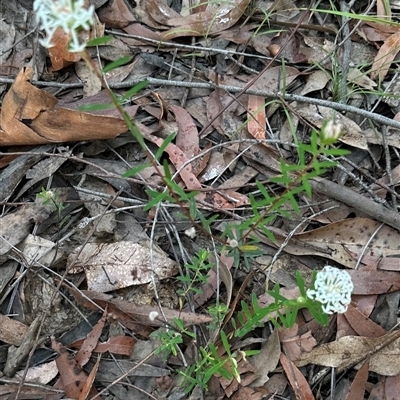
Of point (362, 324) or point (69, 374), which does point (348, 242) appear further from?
point (69, 374)

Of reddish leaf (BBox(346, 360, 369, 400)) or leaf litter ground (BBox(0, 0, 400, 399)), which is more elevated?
leaf litter ground (BBox(0, 0, 400, 399))

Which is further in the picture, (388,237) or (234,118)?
(234,118)

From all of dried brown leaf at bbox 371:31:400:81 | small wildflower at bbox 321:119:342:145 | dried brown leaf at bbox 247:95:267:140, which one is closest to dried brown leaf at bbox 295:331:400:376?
dried brown leaf at bbox 247:95:267:140

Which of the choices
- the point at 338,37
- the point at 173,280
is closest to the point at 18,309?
the point at 173,280

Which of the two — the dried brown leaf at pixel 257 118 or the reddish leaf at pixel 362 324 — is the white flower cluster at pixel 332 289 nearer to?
the reddish leaf at pixel 362 324

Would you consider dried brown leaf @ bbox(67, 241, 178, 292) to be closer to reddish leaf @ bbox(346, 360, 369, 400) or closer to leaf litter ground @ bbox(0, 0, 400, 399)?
leaf litter ground @ bbox(0, 0, 400, 399)

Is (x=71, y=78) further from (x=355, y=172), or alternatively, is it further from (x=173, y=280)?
(x=355, y=172)

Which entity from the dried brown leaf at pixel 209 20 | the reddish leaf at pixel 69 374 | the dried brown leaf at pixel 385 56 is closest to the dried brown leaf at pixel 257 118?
the dried brown leaf at pixel 209 20

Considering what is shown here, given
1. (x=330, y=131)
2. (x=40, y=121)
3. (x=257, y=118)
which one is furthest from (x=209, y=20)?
(x=330, y=131)
